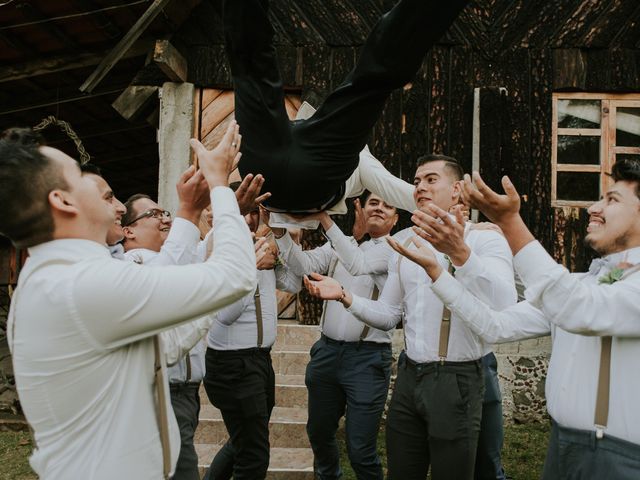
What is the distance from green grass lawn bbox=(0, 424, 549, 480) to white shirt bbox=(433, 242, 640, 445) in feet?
9.17

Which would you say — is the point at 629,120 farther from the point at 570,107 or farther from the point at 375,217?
the point at 375,217

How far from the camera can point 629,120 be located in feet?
21.1

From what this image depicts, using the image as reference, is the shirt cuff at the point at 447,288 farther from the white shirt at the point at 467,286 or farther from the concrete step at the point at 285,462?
the concrete step at the point at 285,462

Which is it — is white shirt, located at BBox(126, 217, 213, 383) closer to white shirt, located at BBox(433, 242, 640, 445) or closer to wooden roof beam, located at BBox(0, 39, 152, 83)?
white shirt, located at BBox(433, 242, 640, 445)

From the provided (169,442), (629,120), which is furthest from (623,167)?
(629,120)

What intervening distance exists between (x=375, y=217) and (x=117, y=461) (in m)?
3.19

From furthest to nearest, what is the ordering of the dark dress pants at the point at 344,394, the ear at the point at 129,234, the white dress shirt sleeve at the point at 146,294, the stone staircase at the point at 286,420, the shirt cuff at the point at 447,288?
the stone staircase at the point at 286,420, the dark dress pants at the point at 344,394, the ear at the point at 129,234, the shirt cuff at the point at 447,288, the white dress shirt sleeve at the point at 146,294

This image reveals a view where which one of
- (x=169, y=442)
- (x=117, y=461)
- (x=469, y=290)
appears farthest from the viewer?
(x=469, y=290)

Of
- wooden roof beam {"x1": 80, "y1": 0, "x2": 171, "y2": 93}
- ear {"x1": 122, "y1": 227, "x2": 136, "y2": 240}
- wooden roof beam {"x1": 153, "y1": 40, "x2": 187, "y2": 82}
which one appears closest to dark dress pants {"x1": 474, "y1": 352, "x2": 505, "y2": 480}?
ear {"x1": 122, "y1": 227, "x2": 136, "y2": 240}

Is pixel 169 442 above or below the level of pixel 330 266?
below

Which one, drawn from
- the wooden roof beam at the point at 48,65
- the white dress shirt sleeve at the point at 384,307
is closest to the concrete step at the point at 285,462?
the white dress shirt sleeve at the point at 384,307

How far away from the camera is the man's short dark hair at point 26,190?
67.1 inches

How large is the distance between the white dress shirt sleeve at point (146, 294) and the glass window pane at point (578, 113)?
559cm

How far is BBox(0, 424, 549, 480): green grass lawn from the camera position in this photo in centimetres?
494
